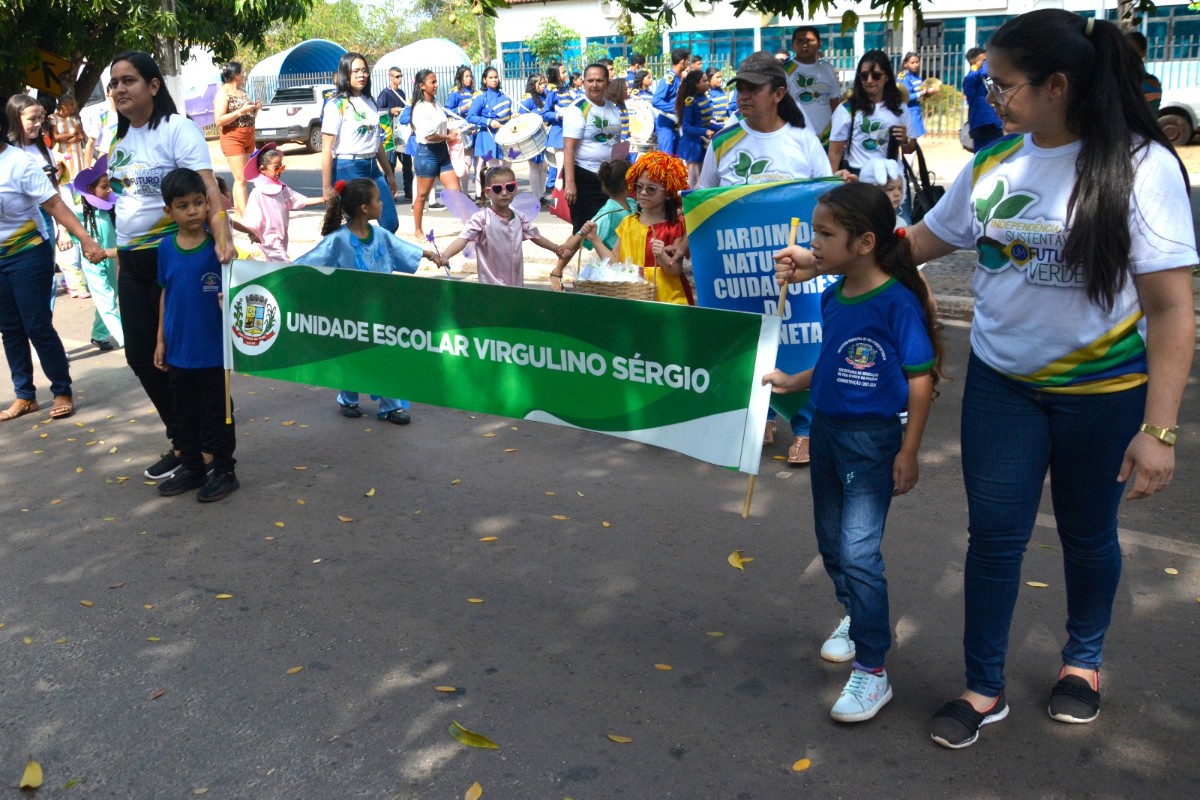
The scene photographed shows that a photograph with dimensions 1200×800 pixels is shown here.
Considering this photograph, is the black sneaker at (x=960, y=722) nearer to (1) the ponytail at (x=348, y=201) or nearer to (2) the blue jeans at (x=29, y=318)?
(1) the ponytail at (x=348, y=201)

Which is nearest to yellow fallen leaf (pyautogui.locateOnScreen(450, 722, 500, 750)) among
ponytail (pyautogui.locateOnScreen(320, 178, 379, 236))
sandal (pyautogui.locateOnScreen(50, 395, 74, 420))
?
ponytail (pyautogui.locateOnScreen(320, 178, 379, 236))

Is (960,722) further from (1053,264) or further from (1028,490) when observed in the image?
(1053,264)

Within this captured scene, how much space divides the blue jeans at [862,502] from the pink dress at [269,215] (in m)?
6.97

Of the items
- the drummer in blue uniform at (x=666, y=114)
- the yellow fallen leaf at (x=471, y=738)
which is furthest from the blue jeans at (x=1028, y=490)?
the drummer in blue uniform at (x=666, y=114)

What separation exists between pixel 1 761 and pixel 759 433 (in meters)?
2.55

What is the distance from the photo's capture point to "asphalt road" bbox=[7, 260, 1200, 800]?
3479 millimetres

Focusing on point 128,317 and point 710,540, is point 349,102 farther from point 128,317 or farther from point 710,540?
point 710,540

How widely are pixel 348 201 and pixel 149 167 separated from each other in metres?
1.15

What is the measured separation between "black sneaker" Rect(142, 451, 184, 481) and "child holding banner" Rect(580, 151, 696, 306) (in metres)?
2.55

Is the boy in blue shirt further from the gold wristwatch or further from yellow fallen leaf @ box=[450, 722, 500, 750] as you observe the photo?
the gold wristwatch

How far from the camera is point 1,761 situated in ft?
12.0

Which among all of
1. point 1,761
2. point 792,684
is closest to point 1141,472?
point 792,684

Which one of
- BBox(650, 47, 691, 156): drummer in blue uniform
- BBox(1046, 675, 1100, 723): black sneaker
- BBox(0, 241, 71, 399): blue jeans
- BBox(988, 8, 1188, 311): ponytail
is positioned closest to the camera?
BBox(988, 8, 1188, 311): ponytail

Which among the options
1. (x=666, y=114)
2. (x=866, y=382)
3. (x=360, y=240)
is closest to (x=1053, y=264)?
(x=866, y=382)
